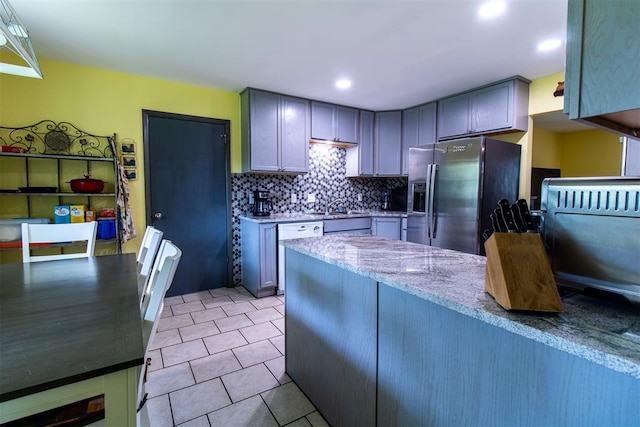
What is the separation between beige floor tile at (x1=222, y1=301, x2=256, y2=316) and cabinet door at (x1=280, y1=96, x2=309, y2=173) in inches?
65.5

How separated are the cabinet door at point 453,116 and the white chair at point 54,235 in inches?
150

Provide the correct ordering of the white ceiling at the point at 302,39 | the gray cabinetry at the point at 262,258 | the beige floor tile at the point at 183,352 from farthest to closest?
the gray cabinetry at the point at 262,258 < the beige floor tile at the point at 183,352 < the white ceiling at the point at 302,39

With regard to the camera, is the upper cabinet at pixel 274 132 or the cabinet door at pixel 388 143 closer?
the upper cabinet at pixel 274 132

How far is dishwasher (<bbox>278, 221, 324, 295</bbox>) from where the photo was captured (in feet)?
Answer: 11.3

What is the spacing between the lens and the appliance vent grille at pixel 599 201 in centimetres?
75

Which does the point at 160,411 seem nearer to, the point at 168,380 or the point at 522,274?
the point at 168,380

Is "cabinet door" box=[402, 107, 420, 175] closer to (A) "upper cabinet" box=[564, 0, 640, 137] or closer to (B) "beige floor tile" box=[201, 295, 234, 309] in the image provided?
(B) "beige floor tile" box=[201, 295, 234, 309]

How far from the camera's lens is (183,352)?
7.58ft

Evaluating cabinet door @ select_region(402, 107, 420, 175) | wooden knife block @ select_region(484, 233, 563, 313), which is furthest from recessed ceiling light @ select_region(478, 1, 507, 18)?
cabinet door @ select_region(402, 107, 420, 175)

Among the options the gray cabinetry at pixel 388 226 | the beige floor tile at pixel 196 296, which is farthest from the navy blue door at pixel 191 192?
the gray cabinetry at pixel 388 226

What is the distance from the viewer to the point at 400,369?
1.14 metres

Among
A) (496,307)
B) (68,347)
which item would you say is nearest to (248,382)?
(68,347)

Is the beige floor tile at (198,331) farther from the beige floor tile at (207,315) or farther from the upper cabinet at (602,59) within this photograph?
the upper cabinet at (602,59)

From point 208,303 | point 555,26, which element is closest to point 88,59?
point 208,303
